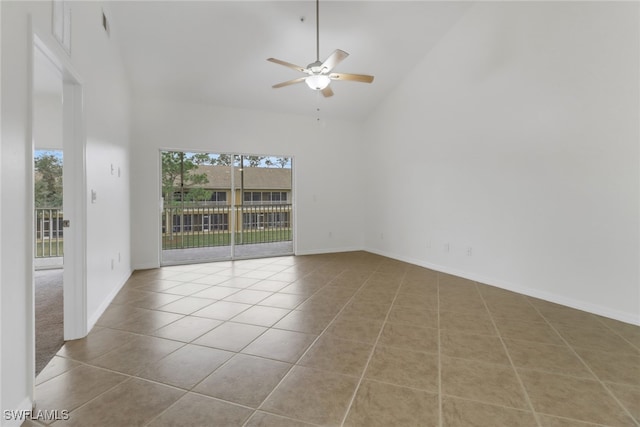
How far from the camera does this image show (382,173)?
19.8 ft

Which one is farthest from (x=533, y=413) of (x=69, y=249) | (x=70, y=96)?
(x=70, y=96)

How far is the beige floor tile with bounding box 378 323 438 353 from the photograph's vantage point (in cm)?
228

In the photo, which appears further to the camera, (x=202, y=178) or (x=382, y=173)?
(x=382, y=173)

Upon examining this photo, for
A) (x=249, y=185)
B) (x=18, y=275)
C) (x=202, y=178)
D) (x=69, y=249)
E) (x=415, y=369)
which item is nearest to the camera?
(x=18, y=275)

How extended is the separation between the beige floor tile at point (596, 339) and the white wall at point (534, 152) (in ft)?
1.68

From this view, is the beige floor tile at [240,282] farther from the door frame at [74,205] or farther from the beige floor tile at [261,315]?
the door frame at [74,205]

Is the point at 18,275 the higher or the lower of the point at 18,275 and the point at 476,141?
the lower

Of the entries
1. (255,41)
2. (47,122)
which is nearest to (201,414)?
(255,41)

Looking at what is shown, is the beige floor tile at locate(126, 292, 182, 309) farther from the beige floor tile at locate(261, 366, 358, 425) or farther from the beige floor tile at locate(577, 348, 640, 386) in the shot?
the beige floor tile at locate(577, 348, 640, 386)

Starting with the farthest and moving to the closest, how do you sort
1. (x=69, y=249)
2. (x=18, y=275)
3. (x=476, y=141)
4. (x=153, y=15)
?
(x=476, y=141) < (x=153, y=15) < (x=69, y=249) < (x=18, y=275)

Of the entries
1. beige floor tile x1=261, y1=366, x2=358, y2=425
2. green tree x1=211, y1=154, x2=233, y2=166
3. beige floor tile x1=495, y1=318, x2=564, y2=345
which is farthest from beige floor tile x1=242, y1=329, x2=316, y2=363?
green tree x1=211, y1=154, x2=233, y2=166

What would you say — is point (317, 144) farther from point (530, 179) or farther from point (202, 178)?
point (530, 179)

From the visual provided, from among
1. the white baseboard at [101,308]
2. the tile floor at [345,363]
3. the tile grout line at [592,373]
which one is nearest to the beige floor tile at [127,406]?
the tile floor at [345,363]

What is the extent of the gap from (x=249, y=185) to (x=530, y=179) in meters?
4.62
